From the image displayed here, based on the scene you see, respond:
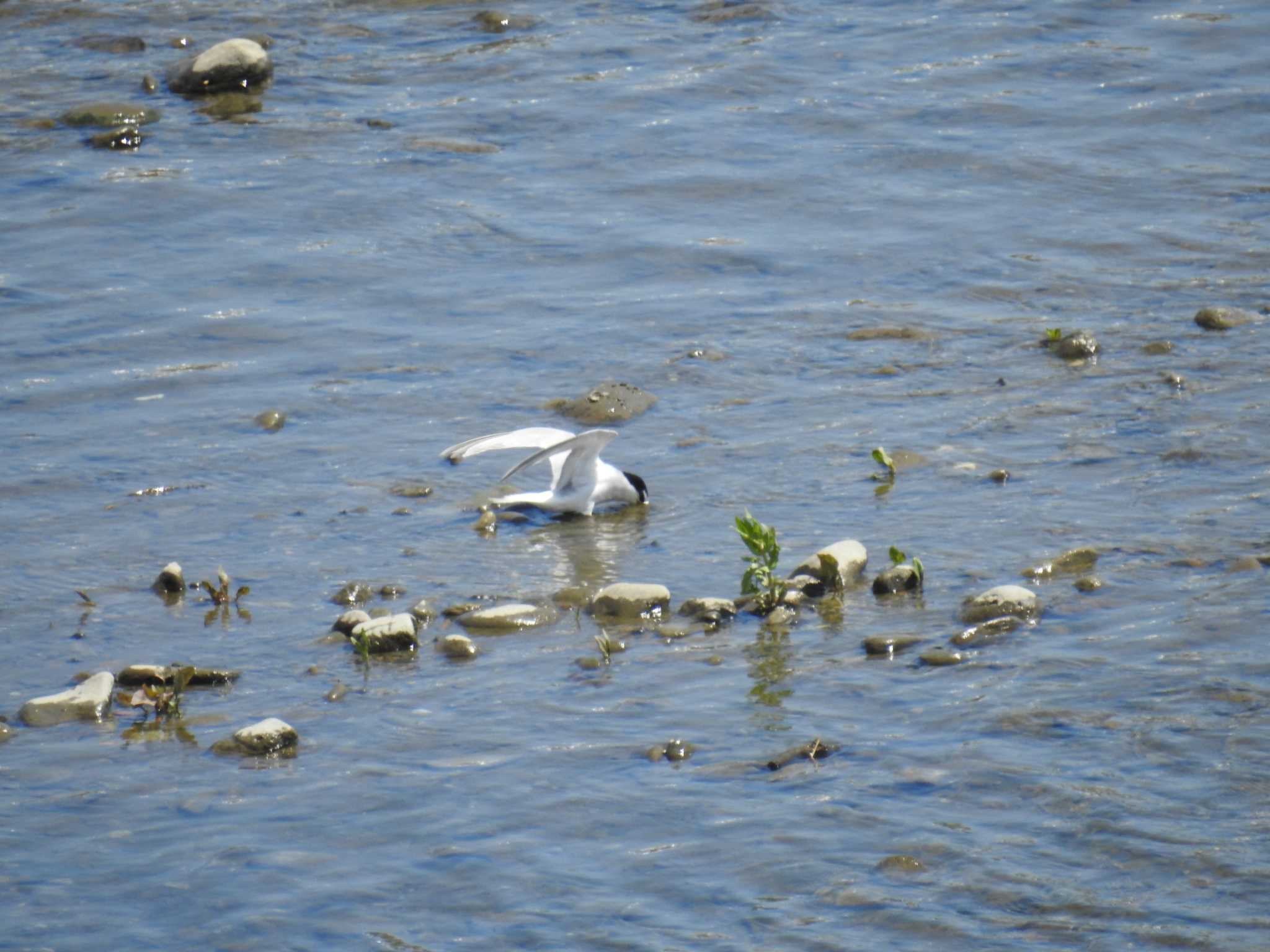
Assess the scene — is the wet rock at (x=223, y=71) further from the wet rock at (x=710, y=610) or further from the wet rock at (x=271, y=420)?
the wet rock at (x=710, y=610)

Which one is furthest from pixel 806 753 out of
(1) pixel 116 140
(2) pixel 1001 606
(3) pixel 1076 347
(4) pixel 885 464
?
(1) pixel 116 140

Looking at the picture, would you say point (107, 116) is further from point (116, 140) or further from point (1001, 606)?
point (1001, 606)

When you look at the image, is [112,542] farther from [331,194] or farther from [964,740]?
[331,194]

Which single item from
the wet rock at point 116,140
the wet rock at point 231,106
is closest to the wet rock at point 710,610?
the wet rock at point 116,140

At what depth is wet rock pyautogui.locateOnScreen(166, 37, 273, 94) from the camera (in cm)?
1503

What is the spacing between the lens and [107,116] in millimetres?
14156

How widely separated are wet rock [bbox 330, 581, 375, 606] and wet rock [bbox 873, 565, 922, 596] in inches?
76.2

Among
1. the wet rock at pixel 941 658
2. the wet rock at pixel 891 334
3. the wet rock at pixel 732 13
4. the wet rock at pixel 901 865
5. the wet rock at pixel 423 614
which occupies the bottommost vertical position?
the wet rock at pixel 901 865

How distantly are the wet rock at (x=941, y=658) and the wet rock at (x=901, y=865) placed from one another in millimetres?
1246

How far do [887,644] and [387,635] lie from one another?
1742 millimetres

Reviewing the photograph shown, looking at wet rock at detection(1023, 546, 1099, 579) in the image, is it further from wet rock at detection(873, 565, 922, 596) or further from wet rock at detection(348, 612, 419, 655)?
wet rock at detection(348, 612, 419, 655)

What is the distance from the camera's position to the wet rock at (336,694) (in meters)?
5.81

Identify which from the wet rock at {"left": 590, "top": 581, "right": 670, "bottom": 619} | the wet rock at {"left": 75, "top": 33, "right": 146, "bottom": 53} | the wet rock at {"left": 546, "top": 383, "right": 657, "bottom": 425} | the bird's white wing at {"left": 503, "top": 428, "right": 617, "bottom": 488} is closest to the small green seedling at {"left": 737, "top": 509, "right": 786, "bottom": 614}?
the wet rock at {"left": 590, "top": 581, "right": 670, "bottom": 619}

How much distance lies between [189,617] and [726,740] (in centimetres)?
229
